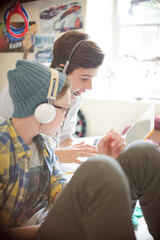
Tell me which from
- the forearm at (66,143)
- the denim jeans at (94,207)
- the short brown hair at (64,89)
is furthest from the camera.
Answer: the forearm at (66,143)

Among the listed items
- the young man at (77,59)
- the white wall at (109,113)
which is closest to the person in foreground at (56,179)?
the young man at (77,59)

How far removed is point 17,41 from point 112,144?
1.86m

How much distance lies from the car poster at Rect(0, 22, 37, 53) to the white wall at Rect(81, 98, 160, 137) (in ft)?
2.47

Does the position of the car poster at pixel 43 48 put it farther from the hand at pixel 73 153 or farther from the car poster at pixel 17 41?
the hand at pixel 73 153

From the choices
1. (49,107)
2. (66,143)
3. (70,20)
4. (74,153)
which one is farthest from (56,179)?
(70,20)

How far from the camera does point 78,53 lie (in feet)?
4.14

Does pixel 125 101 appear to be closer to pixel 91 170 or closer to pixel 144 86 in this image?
pixel 144 86

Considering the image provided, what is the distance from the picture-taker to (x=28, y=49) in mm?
2400

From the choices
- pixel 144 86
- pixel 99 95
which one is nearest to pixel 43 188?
pixel 99 95

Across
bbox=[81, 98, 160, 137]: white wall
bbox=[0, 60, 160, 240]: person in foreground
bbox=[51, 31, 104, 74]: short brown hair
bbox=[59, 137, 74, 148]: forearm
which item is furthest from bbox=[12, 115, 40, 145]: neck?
bbox=[81, 98, 160, 137]: white wall

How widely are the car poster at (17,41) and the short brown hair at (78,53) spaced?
1.16 meters

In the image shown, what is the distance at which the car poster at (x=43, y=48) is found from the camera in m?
2.33

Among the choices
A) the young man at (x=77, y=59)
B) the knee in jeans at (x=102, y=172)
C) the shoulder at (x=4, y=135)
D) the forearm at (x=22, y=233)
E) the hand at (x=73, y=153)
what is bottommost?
the forearm at (x=22, y=233)

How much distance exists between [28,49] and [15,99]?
1656 mm
